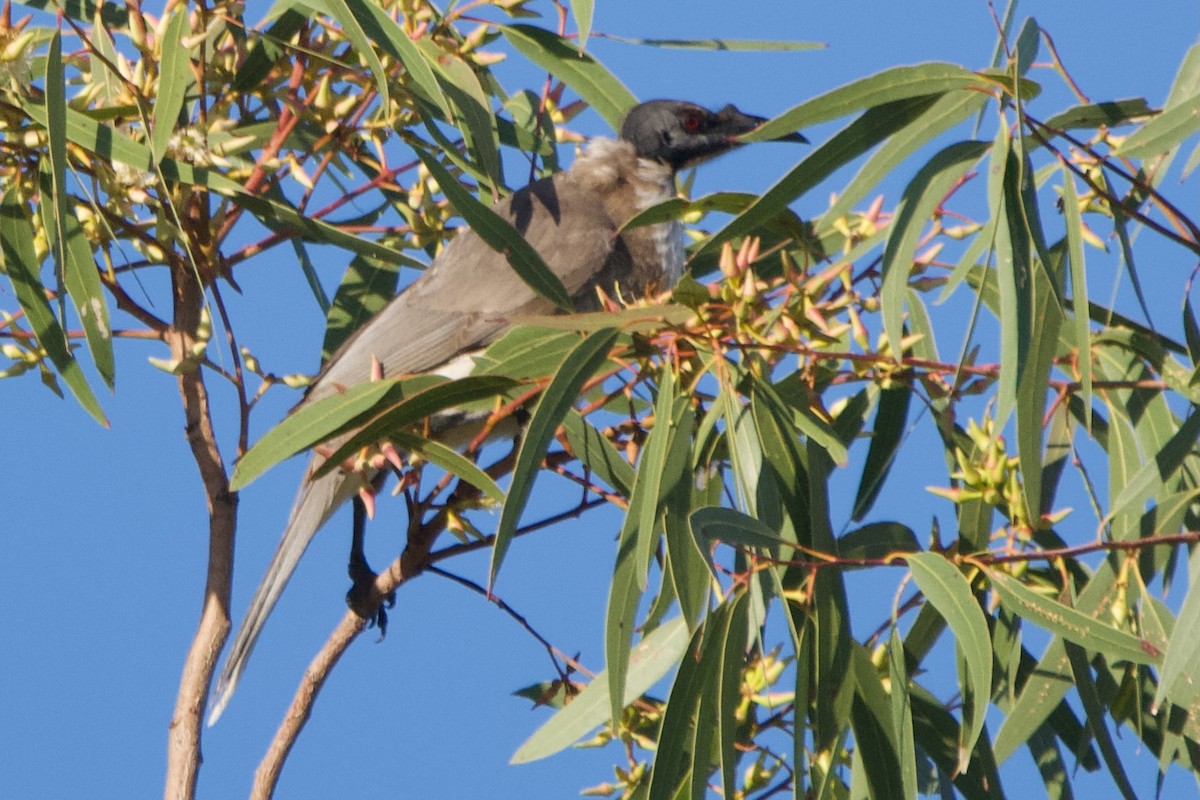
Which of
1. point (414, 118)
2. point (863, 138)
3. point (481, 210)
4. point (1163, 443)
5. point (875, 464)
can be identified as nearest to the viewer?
point (863, 138)

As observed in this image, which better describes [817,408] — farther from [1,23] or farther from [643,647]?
[1,23]

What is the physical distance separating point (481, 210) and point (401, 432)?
40cm

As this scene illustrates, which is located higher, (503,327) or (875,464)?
(503,327)

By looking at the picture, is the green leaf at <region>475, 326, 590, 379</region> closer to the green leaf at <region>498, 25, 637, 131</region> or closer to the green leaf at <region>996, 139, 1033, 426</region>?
the green leaf at <region>996, 139, 1033, 426</region>

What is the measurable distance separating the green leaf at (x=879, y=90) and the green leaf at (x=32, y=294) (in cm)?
126

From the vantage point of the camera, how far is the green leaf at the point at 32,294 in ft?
8.04

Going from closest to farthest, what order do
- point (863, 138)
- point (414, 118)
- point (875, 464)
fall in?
point (863, 138) < point (875, 464) < point (414, 118)

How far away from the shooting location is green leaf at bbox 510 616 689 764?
2.21 m

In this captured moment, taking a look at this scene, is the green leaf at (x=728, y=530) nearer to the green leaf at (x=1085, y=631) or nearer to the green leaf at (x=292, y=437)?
the green leaf at (x=1085, y=631)

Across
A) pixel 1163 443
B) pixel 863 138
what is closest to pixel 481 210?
pixel 863 138

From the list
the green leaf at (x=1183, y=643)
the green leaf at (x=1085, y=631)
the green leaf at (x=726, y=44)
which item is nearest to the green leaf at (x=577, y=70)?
the green leaf at (x=726, y=44)

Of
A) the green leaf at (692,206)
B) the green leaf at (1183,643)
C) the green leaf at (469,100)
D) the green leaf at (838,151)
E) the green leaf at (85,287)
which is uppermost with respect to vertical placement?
the green leaf at (469,100)

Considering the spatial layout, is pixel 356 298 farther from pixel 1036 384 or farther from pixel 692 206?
pixel 1036 384

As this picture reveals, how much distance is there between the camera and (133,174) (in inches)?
92.5
